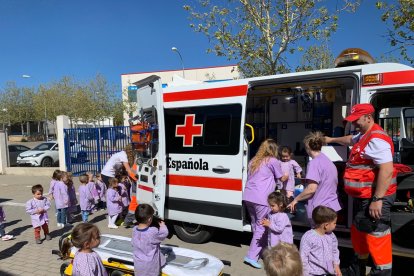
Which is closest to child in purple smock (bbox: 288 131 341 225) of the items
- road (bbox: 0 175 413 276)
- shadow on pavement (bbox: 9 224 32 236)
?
road (bbox: 0 175 413 276)

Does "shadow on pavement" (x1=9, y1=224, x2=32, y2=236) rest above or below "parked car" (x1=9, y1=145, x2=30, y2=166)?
below

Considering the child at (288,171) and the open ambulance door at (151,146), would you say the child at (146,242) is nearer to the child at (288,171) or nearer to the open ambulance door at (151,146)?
the open ambulance door at (151,146)

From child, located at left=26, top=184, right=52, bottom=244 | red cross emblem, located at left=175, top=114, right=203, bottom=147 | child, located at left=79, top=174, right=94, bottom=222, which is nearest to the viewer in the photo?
red cross emblem, located at left=175, top=114, right=203, bottom=147

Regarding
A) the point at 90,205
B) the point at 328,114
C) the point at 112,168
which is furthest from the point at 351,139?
the point at 90,205

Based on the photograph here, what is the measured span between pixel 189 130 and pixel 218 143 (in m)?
0.53

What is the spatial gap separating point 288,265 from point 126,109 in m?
33.4

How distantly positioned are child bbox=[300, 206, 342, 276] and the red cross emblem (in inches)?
88.6

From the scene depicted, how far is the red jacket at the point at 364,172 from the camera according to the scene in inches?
127

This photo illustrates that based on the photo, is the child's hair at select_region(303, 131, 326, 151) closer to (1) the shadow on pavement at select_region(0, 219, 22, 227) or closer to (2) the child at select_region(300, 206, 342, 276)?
(2) the child at select_region(300, 206, 342, 276)

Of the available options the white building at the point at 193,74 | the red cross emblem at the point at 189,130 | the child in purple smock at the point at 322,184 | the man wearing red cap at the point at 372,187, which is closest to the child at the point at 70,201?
the red cross emblem at the point at 189,130

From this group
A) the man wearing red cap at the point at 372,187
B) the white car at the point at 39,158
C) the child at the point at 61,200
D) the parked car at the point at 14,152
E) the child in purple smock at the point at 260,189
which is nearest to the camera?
the man wearing red cap at the point at 372,187

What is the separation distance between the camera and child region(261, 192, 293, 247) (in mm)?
3973

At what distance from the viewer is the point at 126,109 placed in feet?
111

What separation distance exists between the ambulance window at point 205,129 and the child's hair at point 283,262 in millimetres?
2627
